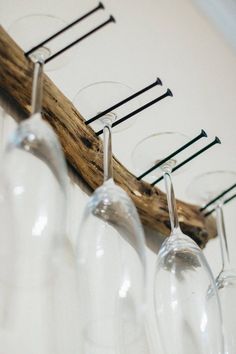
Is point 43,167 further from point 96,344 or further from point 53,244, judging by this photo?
point 96,344

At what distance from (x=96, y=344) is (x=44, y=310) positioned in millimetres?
59

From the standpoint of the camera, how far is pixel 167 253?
2.00ft

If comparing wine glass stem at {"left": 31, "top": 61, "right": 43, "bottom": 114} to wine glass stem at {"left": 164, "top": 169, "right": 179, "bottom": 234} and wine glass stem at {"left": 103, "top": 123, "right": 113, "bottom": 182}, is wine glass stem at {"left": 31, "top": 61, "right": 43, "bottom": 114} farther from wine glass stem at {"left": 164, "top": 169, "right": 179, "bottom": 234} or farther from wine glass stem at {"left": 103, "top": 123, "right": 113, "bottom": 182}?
wine glass stem at {"left": 164, "top": 169, "right": 179, "bottom": 234}

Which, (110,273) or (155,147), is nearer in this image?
(110,273)

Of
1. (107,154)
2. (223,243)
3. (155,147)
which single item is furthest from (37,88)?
(223,243)

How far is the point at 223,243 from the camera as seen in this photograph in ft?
2.39

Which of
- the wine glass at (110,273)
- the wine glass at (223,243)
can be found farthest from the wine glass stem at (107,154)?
the wine glass at (223,243)

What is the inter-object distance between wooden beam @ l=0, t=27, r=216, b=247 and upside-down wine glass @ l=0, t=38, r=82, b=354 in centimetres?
10

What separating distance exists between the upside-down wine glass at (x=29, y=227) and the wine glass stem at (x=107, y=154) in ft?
0.34

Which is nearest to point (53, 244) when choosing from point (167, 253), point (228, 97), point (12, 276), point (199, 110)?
point (12, 276)

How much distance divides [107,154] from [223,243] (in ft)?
0.77

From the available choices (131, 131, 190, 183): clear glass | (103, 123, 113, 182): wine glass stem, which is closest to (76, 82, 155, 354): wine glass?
(103, 123, 113, 182): wine glass stem

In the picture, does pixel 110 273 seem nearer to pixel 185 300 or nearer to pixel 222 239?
pixel 185 300

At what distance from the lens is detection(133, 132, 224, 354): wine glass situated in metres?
0.58
